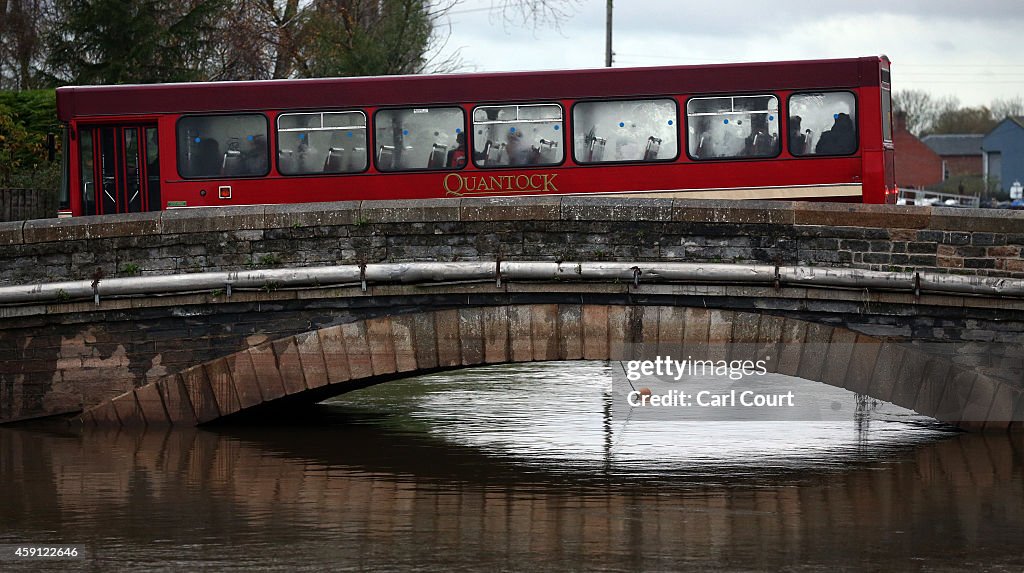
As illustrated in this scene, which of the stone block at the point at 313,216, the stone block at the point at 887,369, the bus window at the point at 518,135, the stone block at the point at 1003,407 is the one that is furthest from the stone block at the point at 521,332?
the bus window at the point at 518,135

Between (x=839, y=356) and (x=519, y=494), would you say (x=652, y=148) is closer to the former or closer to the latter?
(x=839, y=356)

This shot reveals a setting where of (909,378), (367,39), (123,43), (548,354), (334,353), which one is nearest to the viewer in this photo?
(909,378)

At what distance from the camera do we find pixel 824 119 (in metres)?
17.0

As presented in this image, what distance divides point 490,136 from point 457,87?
73 cm

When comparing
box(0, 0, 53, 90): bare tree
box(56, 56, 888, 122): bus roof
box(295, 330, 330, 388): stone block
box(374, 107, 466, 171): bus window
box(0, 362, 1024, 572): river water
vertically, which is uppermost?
box(0, 0, 53, 90): bare tree

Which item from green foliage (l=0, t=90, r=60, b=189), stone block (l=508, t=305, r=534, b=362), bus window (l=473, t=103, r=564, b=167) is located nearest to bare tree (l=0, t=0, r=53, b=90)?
green foliage (l=0, t=90, r=60, b=189)

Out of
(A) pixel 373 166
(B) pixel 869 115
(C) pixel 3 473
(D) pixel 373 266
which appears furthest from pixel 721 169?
(C) pixel 3 473

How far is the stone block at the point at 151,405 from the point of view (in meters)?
13.2

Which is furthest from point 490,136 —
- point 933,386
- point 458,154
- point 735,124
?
point 933,386

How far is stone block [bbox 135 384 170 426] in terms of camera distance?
518 inches

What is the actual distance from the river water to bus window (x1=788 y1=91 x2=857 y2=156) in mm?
3529

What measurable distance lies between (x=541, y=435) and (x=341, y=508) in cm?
398

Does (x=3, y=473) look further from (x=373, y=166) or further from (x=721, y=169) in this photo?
(x=721, y=169)

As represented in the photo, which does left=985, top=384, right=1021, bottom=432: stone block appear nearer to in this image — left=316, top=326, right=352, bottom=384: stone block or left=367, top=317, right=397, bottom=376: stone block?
left=367, top=317, right=397, bottom=376: stone block
